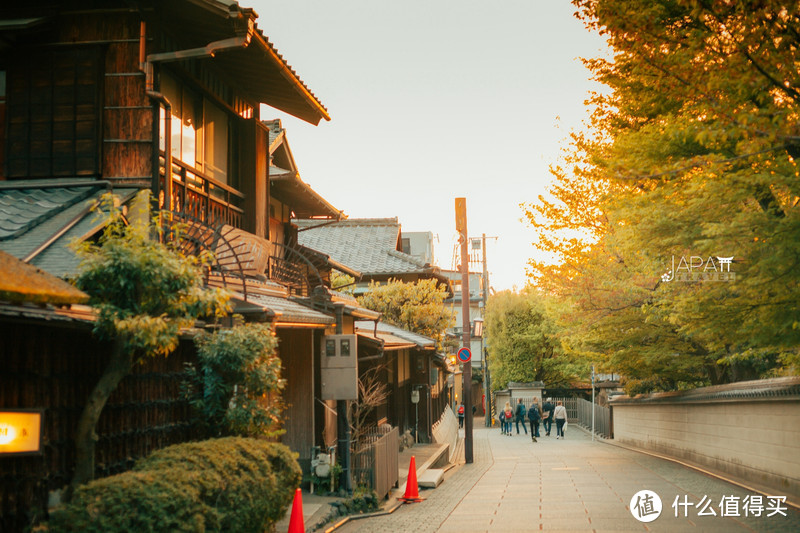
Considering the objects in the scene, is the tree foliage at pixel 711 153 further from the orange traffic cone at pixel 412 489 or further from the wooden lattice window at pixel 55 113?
the wooden lattice window at pixel 55 113

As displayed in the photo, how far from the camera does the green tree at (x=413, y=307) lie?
96.9 ft

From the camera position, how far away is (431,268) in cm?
3750

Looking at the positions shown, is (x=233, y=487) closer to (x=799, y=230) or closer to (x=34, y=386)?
(x=34, y=386)

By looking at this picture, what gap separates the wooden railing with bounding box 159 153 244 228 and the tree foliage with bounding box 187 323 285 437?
8.56ft

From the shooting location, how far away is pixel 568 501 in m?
13.9

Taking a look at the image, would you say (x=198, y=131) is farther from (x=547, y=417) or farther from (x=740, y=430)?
(x=547, y=417)

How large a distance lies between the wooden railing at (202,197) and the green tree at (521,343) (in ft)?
137

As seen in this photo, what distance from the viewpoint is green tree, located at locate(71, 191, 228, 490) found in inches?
282

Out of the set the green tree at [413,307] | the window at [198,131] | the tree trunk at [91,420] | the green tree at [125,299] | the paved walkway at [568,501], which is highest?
the window at [198,131]

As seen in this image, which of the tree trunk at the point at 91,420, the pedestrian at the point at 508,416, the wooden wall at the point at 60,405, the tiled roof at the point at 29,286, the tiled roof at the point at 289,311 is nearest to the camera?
the tiled roof at the point at 29,286

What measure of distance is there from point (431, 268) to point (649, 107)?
2387 centimetres

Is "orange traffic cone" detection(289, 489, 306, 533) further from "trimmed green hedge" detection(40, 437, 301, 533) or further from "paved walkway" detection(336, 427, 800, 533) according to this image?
"paved walkway" detection(336, 427, 800, 533)

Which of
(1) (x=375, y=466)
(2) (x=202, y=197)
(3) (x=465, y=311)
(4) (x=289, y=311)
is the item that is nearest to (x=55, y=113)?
(2) (x=202, y=197)

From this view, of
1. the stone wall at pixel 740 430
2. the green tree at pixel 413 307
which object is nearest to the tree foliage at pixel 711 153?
the stone wall at pixel 740 430
